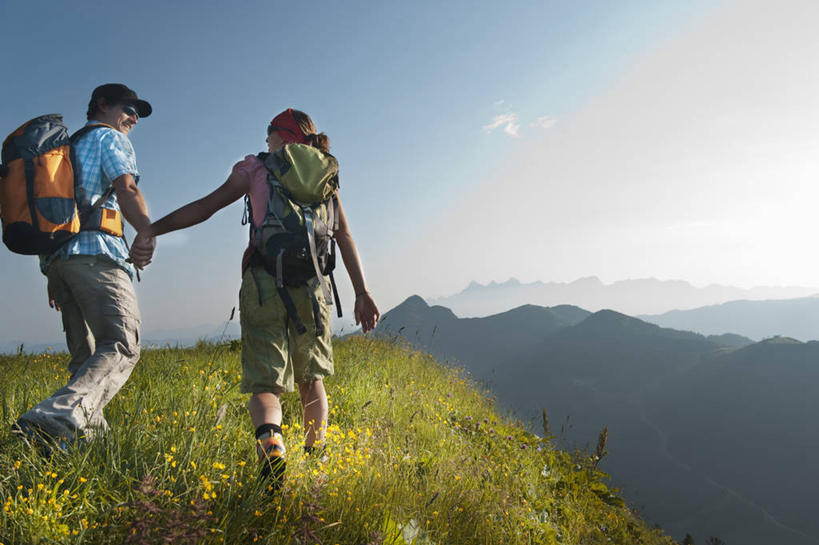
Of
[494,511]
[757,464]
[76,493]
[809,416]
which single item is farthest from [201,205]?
[809,416]

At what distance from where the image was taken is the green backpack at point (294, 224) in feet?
8.32

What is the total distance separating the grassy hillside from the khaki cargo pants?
240 millimetres

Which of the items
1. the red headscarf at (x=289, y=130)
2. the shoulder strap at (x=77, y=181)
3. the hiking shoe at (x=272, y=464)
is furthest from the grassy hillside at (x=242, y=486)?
the red headscarf at (x=289, y=130)

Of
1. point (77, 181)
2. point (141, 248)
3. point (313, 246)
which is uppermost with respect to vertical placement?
point (77, 181)

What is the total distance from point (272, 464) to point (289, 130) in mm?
2059

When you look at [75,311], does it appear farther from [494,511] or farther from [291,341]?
[494,511]

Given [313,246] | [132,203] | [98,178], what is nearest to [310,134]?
[313,246]

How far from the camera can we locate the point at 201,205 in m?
2.61

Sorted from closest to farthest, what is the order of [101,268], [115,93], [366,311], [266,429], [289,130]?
1. [266,429]
2. [101,268]
3. [289,130]
4. [366,311]
5. [115,93]

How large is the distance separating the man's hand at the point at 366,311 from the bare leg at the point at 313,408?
523 mm

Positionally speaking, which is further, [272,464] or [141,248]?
[141,248]

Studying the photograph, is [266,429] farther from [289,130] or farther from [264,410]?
[289,130]

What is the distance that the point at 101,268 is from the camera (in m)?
2.80

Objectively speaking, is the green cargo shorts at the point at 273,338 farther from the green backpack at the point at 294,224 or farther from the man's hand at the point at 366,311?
the man's hand at the point at 366,311
